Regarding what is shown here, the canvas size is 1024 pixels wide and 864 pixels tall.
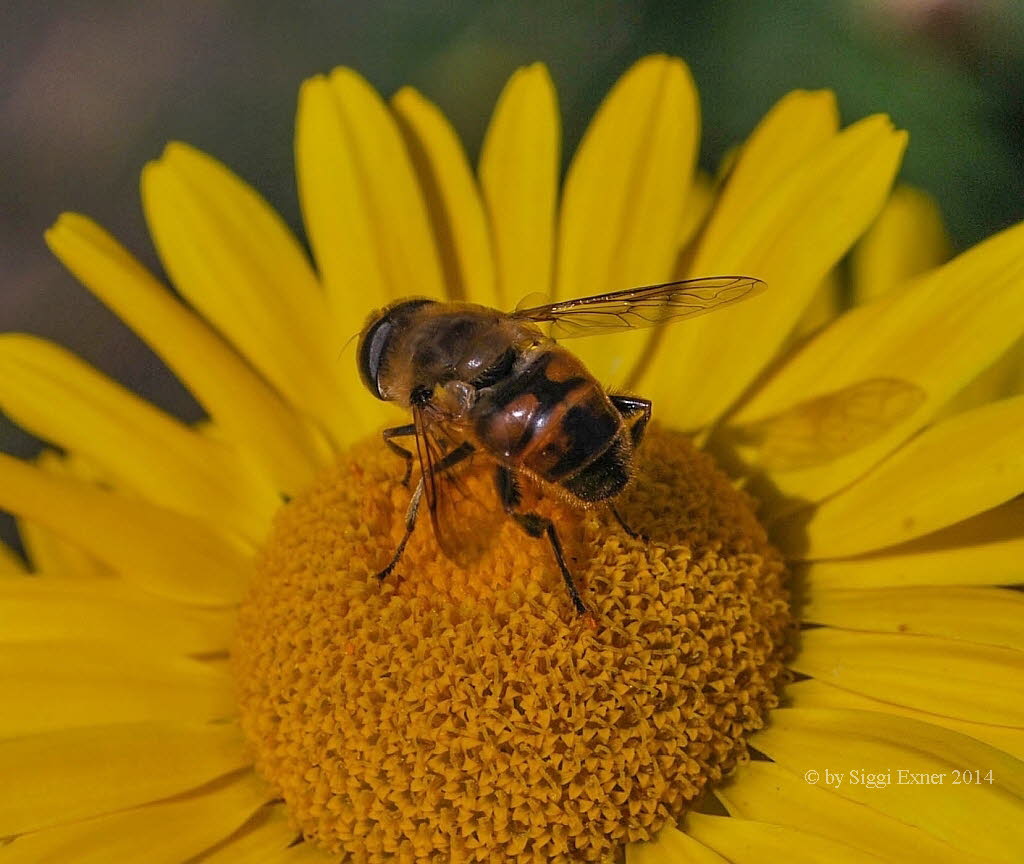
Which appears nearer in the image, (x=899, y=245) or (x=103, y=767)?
(x=103, y=767)

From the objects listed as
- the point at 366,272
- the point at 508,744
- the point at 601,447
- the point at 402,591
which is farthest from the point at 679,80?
the point at 508,744

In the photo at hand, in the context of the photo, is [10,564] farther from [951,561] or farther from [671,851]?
[951,561]

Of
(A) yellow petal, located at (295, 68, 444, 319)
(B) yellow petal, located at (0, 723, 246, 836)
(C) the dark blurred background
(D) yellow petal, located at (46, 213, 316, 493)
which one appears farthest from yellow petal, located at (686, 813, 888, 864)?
(C) the dark blurred background

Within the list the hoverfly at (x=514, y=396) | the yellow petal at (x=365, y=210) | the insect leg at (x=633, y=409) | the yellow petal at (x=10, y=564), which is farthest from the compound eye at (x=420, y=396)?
the yellow petal at (x=10, y=564)

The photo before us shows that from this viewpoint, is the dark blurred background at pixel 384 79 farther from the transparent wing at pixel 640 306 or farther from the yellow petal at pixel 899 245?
the transparent wing at pixel 640 306

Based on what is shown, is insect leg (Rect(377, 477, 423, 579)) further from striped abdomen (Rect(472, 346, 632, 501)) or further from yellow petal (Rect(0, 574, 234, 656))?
yellow petal (Rect(0, 574, 234, 656))

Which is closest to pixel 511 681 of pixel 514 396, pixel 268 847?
pixel 514 396

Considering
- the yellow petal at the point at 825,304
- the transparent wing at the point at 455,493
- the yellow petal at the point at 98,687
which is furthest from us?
the yellow petal at the point at 825,304
